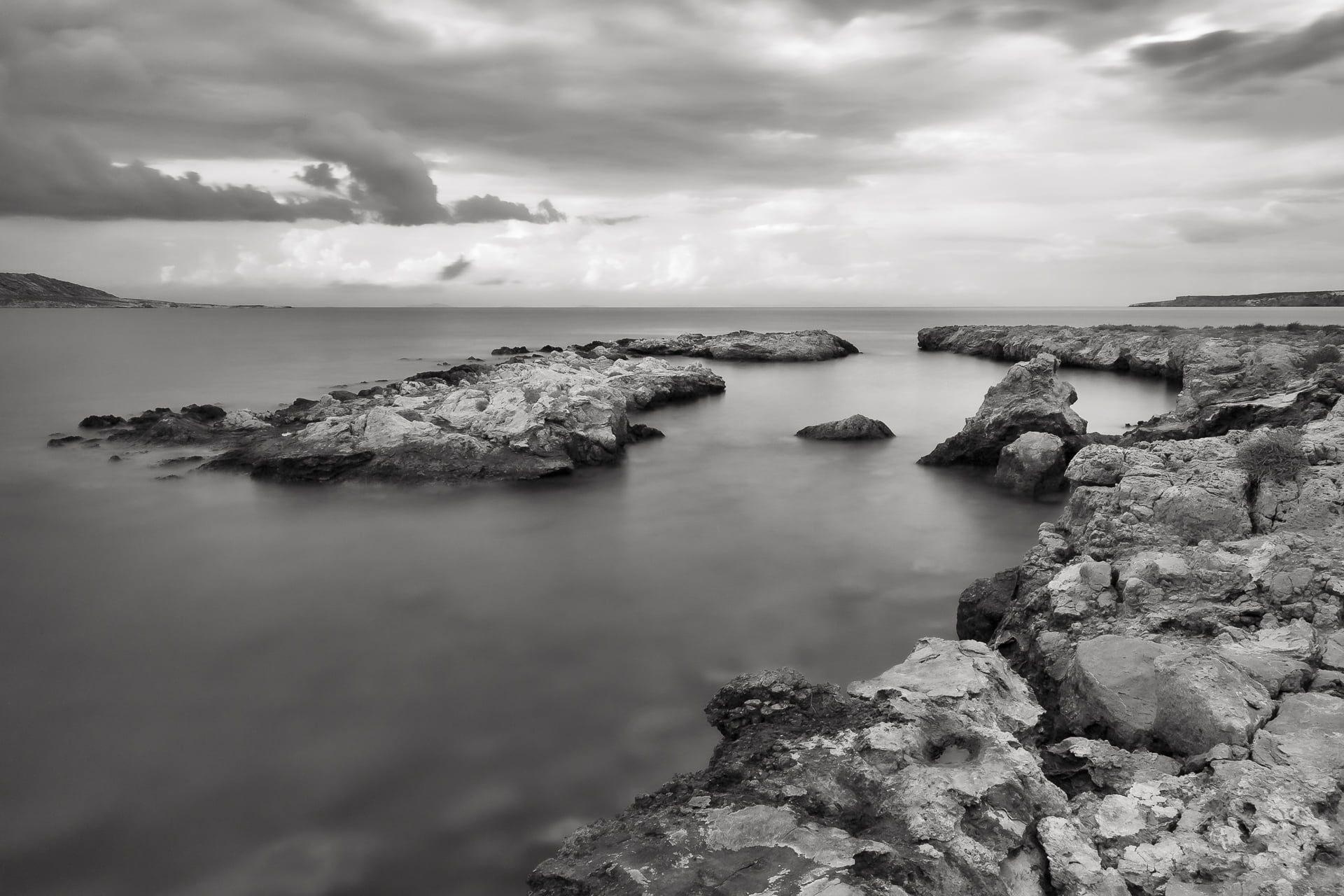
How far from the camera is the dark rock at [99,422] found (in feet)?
76.5

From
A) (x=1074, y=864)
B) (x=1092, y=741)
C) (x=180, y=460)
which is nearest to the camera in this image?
(x=1074, y=864)

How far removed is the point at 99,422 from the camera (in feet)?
77.1

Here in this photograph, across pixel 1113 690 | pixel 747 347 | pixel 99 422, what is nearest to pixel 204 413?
pixel 99 422

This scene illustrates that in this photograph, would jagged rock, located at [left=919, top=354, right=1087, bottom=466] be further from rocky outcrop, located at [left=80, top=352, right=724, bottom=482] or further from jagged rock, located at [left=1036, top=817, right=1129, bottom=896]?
jagged rock, located at [left=1036, top=817, right=1129, bottom=896]

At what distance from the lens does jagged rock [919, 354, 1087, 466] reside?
58.8 ft

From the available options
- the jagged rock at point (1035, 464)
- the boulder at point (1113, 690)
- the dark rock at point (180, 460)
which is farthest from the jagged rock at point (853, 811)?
the dark rock at point (180, 460)

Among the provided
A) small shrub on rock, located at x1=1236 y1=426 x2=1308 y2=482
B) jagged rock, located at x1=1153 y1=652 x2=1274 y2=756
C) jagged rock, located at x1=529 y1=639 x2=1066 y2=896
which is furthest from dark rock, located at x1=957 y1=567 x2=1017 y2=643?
jagged rock, located at x1=1153 y1=652 x2=1274 y2=756

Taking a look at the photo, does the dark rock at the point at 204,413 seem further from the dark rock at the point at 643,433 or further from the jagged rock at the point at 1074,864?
the jagged rock at the point at 1074,864

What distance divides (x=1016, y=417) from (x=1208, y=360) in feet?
15.4

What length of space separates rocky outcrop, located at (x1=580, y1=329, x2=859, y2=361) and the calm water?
117ft

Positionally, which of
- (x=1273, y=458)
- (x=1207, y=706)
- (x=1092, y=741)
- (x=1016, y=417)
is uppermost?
(x=1273, y=458)

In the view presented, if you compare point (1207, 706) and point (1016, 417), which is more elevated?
point (1016, 417)

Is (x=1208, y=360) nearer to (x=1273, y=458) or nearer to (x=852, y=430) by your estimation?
(x=852, y=430)

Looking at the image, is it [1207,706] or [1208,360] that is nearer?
[1207,706]
